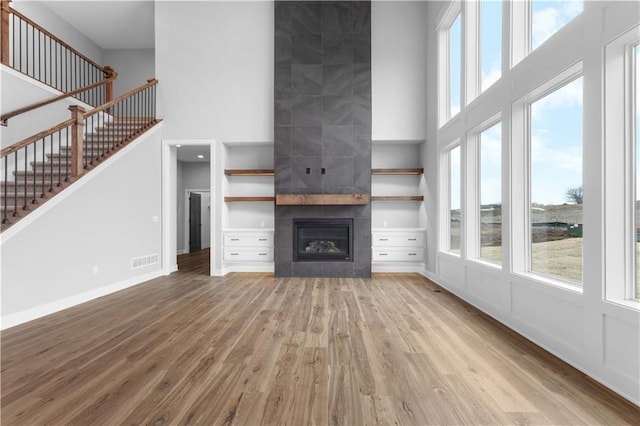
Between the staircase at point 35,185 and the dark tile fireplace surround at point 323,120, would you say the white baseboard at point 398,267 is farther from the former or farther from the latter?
the staircase at point 35,185

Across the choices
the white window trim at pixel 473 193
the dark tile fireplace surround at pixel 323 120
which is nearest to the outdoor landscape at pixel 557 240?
the white window trim at pixel 473 193

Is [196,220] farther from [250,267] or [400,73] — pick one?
[400,73]

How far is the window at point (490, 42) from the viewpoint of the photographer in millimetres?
3475

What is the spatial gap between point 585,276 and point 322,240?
4.14 m

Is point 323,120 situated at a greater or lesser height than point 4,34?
lesser

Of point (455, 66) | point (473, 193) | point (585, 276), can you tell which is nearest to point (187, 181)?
point (455, 66)

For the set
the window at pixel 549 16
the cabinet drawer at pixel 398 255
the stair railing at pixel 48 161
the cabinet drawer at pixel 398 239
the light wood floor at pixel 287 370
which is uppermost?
the window at pixel 549 16

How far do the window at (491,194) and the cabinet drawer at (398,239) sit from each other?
190cm

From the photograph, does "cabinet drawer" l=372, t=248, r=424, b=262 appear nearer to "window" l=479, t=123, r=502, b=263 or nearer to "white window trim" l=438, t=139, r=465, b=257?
"white window trim" l=438, t=139, r=465, b=257

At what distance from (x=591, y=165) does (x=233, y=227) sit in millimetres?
5582

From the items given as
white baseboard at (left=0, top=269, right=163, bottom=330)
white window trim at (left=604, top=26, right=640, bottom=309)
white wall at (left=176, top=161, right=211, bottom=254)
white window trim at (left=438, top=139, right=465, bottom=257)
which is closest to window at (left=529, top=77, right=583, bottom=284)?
white window trim at (left=604, top=26, right=640, bottom=309)

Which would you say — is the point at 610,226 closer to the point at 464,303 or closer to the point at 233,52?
the point at 464,303

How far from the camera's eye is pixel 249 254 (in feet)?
19.4

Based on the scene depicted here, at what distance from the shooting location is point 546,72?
2.57 metres
